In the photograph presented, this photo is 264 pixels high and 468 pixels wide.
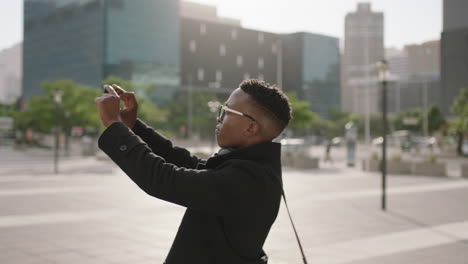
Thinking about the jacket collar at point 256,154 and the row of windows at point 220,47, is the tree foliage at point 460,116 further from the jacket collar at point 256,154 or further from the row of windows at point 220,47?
the row of windows at point 220,47

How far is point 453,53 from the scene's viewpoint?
58.2m

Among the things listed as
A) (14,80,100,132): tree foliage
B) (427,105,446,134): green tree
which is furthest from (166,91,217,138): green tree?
(14,80,100,132): tree foliage

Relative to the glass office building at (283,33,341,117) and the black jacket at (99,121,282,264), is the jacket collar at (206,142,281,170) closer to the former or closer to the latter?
the black jacket at (99,121,282,264)

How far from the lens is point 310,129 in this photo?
94438 mm

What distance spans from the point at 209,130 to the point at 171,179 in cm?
7464

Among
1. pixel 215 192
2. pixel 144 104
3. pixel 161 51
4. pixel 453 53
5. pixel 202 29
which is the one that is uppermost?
pixel 202 29

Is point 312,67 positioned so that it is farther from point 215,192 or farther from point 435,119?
point 215,192

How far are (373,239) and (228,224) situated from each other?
22.4ft

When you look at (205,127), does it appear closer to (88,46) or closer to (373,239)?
(88,46)

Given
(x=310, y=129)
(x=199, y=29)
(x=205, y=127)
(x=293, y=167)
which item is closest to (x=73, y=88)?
(x=293, y=167)

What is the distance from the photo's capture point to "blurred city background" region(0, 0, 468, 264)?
8.41 meters

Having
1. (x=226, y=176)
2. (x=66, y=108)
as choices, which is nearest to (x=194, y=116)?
(x=66, y=108)

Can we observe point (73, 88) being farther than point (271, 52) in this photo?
No

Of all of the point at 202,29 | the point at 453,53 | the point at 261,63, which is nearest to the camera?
the point at 453,53
